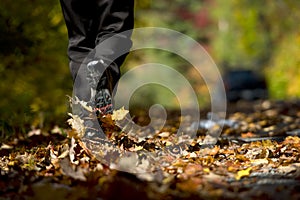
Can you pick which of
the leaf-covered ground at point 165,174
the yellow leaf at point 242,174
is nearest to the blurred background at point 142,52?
the leaf-covered ground at point 165,174

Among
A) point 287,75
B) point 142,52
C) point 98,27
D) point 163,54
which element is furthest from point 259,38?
point 98,27

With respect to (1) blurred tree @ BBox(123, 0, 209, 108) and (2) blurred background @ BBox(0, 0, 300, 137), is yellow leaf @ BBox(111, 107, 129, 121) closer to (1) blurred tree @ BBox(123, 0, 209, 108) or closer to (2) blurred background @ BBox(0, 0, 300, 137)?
(2) blurred background @ BBox(0, 0, 300, 137)

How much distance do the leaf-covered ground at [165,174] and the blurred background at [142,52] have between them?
1.70ft

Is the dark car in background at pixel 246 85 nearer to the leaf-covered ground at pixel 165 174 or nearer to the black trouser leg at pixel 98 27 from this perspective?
the black trouser leg at pixel 98 27

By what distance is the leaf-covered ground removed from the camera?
229cm

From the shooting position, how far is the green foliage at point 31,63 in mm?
5516

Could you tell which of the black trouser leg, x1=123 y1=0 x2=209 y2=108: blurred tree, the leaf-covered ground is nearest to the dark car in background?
x1=123 y1=0 x2=209 y2=108: blurred tree

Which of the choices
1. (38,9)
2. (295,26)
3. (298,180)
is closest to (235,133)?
(298,180)

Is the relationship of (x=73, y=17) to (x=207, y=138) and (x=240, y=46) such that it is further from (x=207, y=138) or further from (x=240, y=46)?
(x=240, y=46)

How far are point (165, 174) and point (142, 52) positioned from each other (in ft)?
31.0

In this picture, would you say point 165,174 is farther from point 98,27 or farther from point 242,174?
point 98,27

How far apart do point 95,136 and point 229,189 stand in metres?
1.03

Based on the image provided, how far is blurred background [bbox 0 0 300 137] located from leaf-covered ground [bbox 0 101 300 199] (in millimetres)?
519

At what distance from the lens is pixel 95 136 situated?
3199 mm
